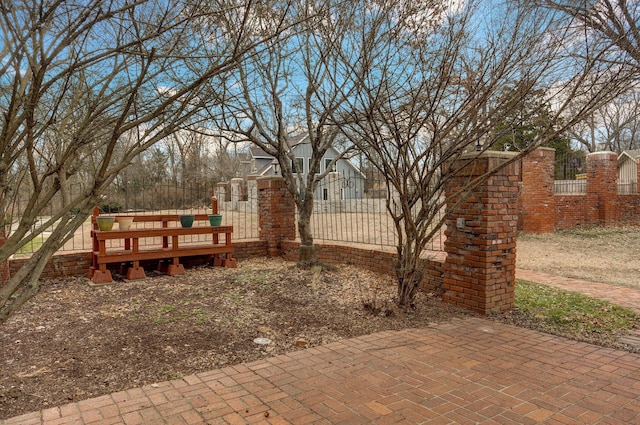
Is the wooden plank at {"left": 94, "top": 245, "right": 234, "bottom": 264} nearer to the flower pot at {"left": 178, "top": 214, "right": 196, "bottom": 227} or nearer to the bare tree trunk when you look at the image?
the flower pot at {"left": 178, "top": 214, "right": 196, "bottom": 227}

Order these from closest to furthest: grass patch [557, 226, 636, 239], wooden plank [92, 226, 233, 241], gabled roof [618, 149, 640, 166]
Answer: wooden plank [92, 226, 233, 241] → grass patch [557, 226, 636, 239] → gabled roof [618, 149, 640, 166]

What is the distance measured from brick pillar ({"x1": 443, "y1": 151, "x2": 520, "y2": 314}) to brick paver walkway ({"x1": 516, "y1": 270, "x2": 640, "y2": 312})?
1.64 m

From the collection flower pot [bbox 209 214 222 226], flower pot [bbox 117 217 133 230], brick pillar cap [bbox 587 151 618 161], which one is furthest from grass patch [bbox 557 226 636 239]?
flower pot [bbox 117 217 133 230]

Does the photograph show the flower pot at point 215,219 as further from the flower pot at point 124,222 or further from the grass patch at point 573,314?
the grass patch at point 573,314

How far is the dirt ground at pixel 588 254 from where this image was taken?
25.6ft

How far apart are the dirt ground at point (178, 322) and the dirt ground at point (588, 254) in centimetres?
14

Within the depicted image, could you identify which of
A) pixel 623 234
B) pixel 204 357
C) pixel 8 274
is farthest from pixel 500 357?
pixel 623 234

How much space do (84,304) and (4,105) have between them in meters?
3.32

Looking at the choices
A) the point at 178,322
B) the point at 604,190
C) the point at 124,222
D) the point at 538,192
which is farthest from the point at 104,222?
the point at 604,190

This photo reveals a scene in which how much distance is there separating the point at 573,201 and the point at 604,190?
52.6 inches

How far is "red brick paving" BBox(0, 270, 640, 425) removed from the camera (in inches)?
106

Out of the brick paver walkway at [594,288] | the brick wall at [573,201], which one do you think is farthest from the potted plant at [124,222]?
the brick wall at [573,201]

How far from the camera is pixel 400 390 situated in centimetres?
305

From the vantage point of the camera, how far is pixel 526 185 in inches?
543
